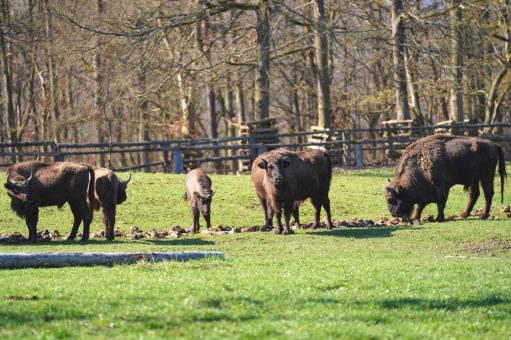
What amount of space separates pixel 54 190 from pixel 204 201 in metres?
3.83

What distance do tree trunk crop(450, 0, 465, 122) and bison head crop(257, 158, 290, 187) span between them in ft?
58.9

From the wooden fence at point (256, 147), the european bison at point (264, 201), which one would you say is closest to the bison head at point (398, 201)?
the european bison at point (264, 201)

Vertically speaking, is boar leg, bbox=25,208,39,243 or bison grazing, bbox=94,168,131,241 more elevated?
bison grazing, bbox=94,168,131,241

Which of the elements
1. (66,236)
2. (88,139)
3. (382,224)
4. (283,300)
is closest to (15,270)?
(283,300)

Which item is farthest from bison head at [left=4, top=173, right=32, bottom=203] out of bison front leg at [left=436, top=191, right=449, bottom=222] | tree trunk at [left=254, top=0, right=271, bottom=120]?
tree trunk at [left=254, top=0, right=271, bottom=120]

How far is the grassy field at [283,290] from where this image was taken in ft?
30.5

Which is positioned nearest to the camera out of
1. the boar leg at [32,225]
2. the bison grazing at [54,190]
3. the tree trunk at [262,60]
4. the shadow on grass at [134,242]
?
the shadow on grass at [134,242]

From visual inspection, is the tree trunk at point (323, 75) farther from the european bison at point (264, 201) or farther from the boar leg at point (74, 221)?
the boar leg at point (74, 221)

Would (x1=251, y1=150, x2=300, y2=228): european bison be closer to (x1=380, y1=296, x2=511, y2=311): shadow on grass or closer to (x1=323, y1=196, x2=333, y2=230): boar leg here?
(x1=323, y1=196, x2=333, y2=230): boar leg

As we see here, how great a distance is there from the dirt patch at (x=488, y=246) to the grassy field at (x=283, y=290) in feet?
0.09

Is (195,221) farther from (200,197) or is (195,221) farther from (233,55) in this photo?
(233,55)

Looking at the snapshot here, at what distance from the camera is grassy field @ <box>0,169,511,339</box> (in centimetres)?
929

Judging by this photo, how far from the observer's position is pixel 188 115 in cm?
5269

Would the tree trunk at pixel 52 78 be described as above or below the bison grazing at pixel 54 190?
above
